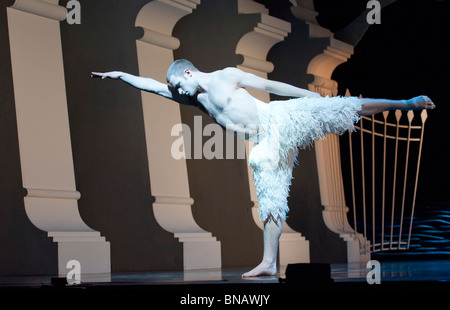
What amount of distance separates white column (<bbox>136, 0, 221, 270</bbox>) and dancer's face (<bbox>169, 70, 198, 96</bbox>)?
5.99 feet

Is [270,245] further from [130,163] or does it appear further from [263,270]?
[130,163]

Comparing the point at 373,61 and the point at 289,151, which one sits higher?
the point at 373,61

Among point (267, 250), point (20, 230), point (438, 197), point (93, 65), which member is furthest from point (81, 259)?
point (438, 197)

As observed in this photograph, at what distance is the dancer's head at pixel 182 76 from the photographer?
5.20 meters

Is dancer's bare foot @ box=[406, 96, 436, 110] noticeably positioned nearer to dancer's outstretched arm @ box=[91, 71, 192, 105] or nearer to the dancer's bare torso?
the dancer's bare torso

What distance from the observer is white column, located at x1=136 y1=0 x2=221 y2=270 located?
274 inches

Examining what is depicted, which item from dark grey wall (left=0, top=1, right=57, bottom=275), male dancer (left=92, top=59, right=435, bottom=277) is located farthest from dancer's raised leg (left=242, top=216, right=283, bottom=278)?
dark grey wall (left=0, top=1, right=57, bottom=275)

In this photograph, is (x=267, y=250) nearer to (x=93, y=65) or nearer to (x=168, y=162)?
(x=168, y=162)

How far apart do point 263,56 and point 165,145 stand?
2.25 meters

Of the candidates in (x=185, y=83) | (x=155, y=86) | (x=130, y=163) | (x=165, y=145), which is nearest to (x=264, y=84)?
(x=185, y=83)

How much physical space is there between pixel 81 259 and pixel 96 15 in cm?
244

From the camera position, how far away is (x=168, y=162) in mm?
7215

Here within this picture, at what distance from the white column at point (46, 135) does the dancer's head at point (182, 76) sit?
4.07 ft

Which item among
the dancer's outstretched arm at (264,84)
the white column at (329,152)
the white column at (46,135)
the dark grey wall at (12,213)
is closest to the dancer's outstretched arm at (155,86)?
the dancer's outstretched arm at (264,84)
